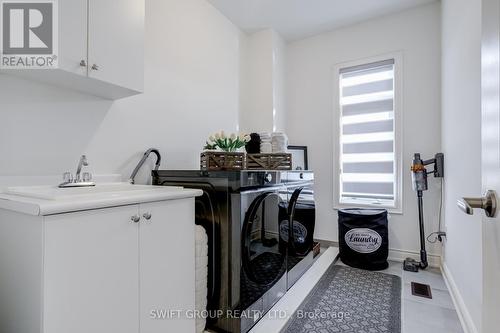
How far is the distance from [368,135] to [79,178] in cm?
291

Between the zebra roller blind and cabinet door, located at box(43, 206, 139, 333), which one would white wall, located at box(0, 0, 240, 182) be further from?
the zebra roller blind

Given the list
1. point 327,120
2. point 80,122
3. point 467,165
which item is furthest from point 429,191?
point 80,122

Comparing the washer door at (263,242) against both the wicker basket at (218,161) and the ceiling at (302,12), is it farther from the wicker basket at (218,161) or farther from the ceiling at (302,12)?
the ceiling at (302,12)

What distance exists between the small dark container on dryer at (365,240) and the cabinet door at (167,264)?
1836 millimetres

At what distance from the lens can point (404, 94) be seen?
275 centimetres

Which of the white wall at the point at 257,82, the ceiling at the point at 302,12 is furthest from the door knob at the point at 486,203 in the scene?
the ceiling at the point at 302,12

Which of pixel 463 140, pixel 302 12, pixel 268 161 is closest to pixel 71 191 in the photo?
pixel 268 161

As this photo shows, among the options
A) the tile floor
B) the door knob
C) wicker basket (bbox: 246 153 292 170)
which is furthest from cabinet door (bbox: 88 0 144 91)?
the tile floor

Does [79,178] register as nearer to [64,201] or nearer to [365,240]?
[64,201]

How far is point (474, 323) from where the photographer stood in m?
1.43

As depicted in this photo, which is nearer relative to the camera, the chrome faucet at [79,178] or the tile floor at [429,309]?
the chrome faucet at [79,178]

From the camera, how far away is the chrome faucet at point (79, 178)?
1.33 m

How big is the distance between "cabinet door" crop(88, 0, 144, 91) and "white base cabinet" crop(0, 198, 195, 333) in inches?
29.9

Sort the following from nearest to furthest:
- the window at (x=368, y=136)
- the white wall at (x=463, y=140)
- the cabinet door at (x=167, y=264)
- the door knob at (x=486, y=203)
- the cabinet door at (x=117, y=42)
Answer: the door knob at (x=486, y=203) < the cabinet door at (x=167, y=264) < the cabinet door at (x=117, y=42) < the white wall at (x=463, y=140) < the window at (x=368, y=136)
